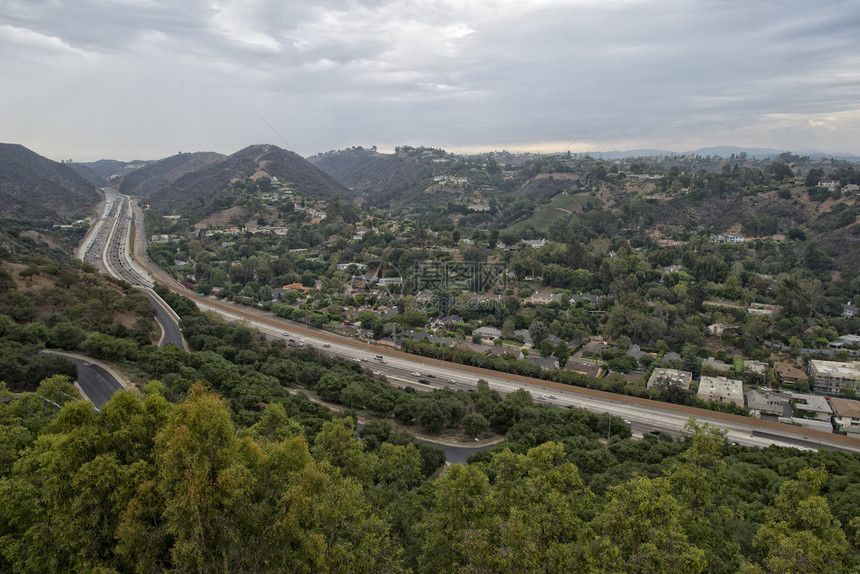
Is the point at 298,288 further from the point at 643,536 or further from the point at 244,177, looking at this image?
the point at 244,177

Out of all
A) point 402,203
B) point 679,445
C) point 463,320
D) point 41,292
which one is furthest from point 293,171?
point 679,445

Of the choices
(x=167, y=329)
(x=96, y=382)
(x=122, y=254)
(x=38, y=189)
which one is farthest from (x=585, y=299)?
(x=38, y=189)

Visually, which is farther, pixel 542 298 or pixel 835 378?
pixel 542 298

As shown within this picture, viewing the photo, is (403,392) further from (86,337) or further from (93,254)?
(93,254)

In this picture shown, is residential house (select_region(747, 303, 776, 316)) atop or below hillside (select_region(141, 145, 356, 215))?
below

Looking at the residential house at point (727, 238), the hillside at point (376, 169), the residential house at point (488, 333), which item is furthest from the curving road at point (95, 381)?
the hillside at point (376, 169)

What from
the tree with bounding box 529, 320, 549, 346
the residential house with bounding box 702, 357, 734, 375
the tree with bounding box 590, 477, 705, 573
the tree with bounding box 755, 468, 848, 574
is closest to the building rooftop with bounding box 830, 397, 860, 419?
the residential house with bounding box 702, 357, 734, 375

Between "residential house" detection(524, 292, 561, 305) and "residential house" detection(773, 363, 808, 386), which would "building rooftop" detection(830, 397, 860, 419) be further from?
"residential house" detection(524, 292, 561, 305)
